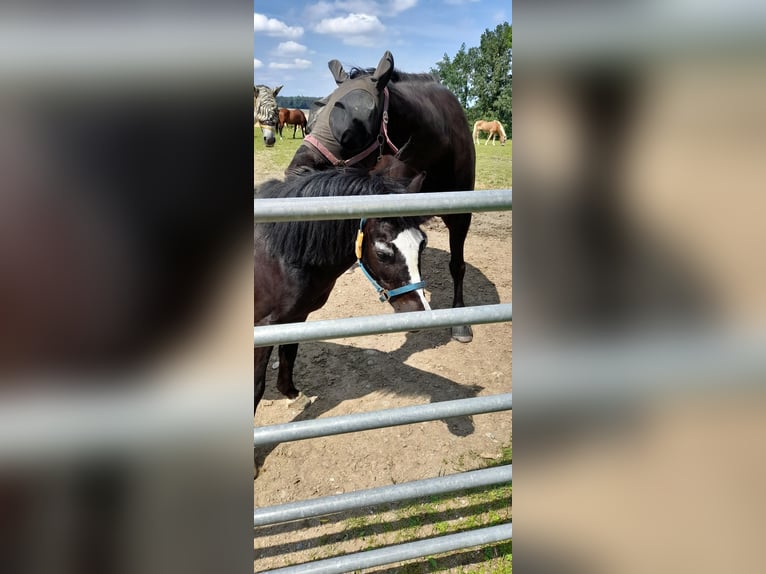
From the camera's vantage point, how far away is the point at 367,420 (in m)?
1.19

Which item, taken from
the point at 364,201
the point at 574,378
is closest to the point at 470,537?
the point at 364,201

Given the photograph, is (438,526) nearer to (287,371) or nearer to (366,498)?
(366,498)

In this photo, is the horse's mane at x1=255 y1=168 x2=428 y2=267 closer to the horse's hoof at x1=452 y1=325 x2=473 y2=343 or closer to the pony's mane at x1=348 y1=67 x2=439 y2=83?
the pony's mane at x1=348 y1=67 x2=439 y2=83

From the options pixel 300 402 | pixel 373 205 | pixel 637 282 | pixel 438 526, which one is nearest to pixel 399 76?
pixel 300 402

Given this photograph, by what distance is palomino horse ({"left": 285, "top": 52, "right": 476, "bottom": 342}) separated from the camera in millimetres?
2885

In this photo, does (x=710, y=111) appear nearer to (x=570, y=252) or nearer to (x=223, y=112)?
(x=570, y=252)

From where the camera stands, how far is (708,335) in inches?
15.5

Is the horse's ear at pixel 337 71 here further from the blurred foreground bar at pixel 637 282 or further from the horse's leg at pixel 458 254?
the blurred foreground bar at pixel 637 282

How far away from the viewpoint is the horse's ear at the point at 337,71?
129 inches

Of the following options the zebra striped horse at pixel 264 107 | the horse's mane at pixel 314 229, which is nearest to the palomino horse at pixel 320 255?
the horse's mane at pixel 314 229

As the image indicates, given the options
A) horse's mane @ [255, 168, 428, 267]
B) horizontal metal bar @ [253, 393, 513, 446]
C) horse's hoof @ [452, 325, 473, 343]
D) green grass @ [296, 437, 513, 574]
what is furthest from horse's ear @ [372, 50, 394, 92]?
horizontal metal bar @ [253, 393, 513, 446]

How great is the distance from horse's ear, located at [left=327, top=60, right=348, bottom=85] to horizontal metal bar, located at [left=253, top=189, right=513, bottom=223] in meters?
2.45

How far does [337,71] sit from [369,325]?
104 inches

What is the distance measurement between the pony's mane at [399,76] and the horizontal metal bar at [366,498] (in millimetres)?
2464
